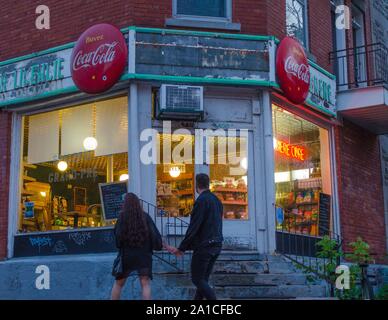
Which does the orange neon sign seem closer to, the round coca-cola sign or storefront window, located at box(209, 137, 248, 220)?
the round coca-cola sign

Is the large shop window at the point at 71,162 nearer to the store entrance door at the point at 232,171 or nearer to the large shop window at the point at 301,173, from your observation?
the store entrance door at the point at 232,171

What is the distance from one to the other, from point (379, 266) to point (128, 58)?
678 centimetres

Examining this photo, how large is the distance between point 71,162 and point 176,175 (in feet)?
6.53

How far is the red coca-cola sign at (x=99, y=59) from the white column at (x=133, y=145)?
0.42 meters

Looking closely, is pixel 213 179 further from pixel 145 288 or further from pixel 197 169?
pixel 145 288

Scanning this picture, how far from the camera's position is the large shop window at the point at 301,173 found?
1164 centimetres

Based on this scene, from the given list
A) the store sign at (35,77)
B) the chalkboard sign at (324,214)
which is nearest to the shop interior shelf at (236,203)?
the chalkboard sign at (324,214)

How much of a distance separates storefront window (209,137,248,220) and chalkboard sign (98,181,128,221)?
151 centimetres

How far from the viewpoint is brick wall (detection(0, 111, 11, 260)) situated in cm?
1130

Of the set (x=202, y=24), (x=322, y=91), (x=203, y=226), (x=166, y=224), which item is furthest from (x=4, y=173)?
(x=322, y=91)

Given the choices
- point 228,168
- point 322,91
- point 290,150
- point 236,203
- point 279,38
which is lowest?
point 236,203

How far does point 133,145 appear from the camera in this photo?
10.3 meters
